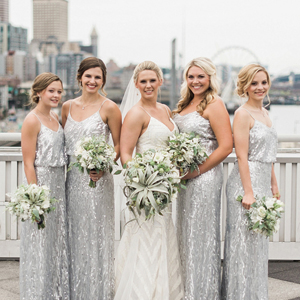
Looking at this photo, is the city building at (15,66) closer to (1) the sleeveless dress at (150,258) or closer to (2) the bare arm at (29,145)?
(2) the bare arm at (29,145)

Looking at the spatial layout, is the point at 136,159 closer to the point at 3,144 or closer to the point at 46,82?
the point at 46,82

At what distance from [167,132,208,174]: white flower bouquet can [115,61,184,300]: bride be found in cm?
18

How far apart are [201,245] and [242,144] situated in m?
0.89

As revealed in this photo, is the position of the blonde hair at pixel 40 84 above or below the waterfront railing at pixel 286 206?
above

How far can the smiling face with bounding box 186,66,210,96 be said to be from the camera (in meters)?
3.57

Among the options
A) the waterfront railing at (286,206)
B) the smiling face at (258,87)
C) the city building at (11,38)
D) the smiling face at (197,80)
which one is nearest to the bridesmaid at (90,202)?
the smiling face at (197,80)

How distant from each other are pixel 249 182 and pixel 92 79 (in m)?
1.50

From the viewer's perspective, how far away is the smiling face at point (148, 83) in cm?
357

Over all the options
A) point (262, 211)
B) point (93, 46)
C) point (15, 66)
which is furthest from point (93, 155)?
point (15, 66)

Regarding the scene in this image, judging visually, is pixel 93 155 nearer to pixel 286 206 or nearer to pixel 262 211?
pixel 262 211

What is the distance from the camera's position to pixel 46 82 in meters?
3.59

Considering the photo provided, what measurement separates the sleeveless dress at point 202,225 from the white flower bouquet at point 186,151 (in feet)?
0.50

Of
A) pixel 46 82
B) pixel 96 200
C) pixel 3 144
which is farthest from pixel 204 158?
pixel 3 144

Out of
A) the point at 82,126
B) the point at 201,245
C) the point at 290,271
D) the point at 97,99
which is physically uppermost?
the point at 97,99
